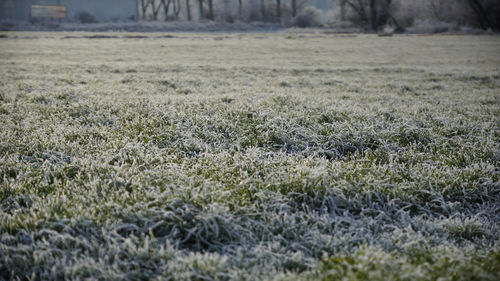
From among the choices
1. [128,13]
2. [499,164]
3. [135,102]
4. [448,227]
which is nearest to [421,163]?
[499,164]

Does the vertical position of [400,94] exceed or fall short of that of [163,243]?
it exceeds it

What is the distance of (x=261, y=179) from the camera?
3305 millimetres

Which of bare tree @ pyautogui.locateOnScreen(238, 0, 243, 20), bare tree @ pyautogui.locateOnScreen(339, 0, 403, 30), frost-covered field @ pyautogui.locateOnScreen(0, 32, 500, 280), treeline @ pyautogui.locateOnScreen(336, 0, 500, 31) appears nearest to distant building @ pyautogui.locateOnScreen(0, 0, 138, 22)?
bare tree @ pyautogui.locateOnScreen(238, 0, 243, 20)

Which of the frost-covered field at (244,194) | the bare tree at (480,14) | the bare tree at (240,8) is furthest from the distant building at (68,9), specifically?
the frost-covered field at (244,194)

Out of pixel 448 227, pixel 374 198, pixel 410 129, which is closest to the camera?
pixel 448 227

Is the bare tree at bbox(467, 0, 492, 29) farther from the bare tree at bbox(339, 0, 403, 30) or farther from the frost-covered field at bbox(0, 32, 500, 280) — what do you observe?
the frost-covered field at bbox(0, 32, 500, 280)

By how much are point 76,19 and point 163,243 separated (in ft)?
198

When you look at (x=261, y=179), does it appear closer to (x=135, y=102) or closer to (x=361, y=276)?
(x=361, y=276)

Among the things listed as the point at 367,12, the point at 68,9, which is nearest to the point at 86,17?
the point at 68,9

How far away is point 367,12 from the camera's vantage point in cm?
5712

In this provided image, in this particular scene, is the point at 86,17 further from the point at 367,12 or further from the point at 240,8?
the point at 367,12

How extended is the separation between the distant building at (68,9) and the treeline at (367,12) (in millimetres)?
9673

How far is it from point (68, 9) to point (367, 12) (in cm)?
4931

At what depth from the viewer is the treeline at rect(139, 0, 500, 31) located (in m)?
51.2
